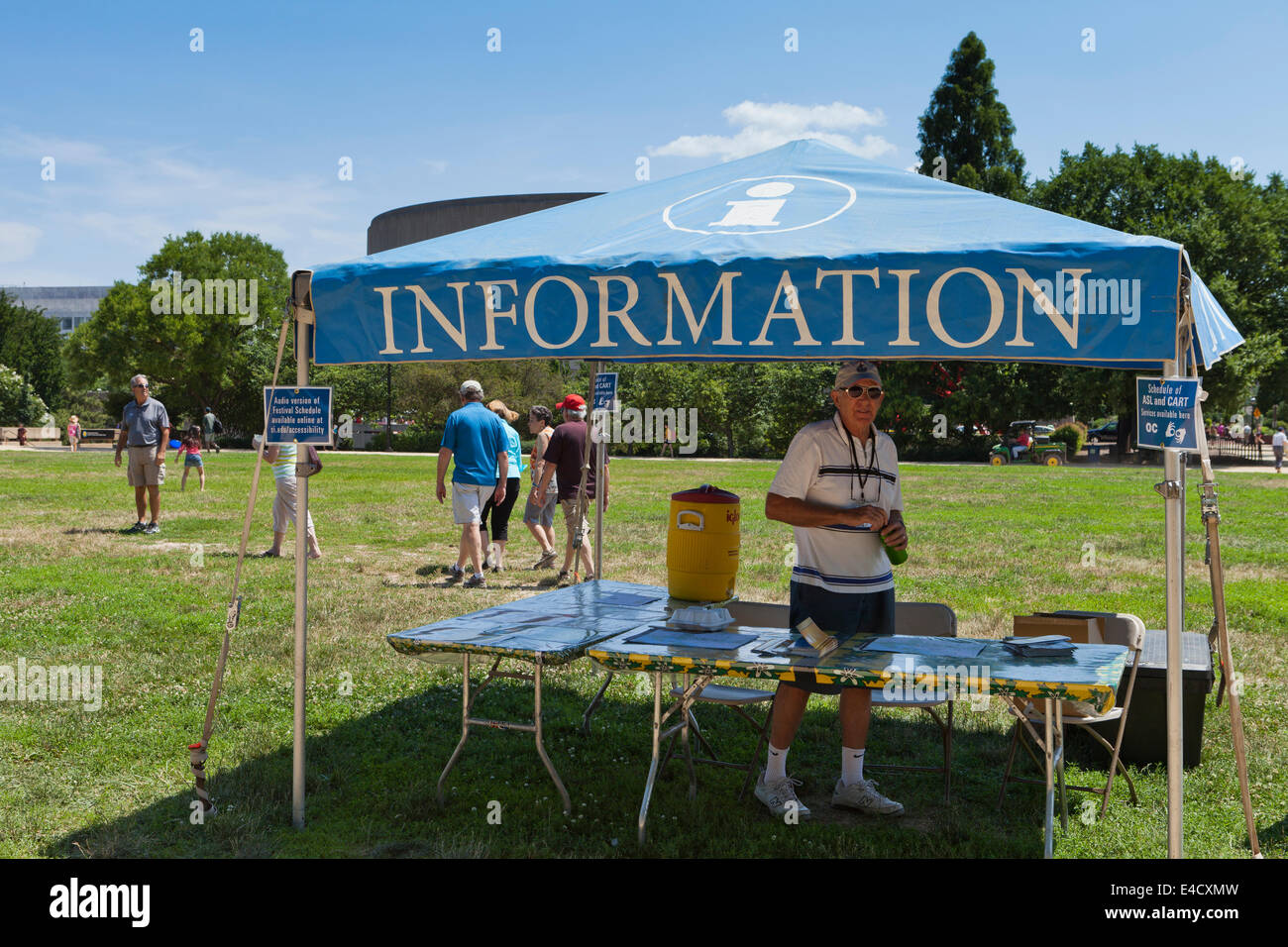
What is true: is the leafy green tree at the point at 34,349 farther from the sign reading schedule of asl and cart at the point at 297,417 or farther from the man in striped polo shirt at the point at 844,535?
the man in striped polo shirt at the point at 844,535

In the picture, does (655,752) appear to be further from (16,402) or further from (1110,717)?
(16,402)

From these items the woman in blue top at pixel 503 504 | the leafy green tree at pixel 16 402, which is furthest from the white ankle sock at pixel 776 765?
the leafy green tree at pixel 16 402

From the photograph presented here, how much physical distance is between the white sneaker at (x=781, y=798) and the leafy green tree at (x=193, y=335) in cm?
5619

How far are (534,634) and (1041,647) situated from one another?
2.18m

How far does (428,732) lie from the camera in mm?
6039

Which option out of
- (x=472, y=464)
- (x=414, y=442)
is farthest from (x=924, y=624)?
(x=414, y=442)

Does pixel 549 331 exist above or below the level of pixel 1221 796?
above

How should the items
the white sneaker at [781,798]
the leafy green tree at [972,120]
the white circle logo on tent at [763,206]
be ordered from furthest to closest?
the leafy green tree at [972,120]
the white sneaker at [781,798]
the white circle logo on tent at [763,206]

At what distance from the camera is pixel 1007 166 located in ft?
161

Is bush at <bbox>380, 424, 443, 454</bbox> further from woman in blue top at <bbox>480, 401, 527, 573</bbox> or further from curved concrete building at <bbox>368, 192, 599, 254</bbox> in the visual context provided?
woman in blue top at <bbox>480, 401, 527, 573</bbox>

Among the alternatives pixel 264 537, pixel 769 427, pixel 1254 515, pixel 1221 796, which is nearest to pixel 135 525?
pixel 264 537

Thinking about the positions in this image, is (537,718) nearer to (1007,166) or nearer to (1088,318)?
(1088,318)

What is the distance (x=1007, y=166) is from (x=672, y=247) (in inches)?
1957

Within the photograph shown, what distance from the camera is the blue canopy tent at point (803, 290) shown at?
3.62 metres
